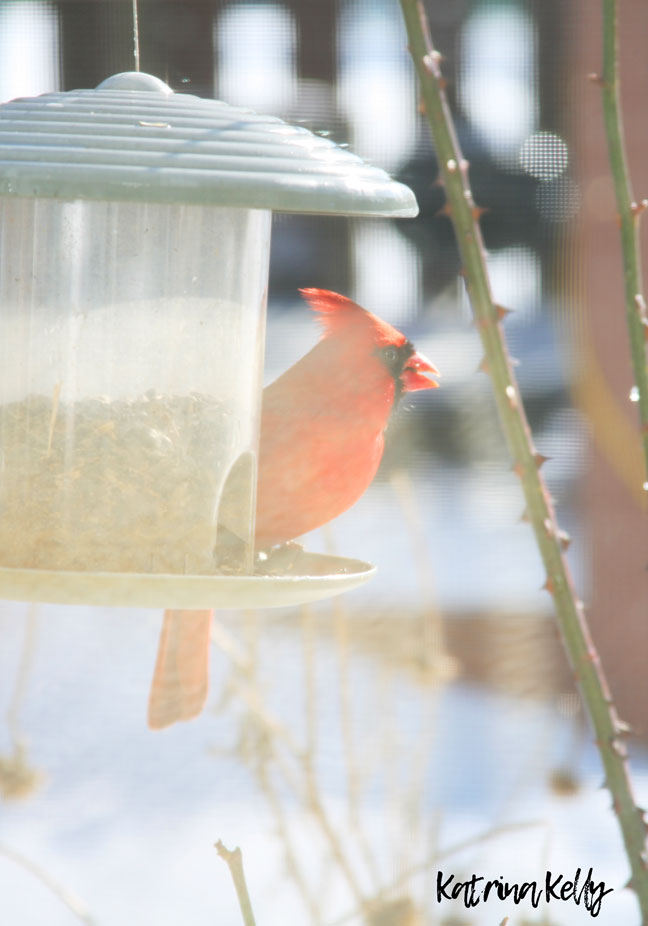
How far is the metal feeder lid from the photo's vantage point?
0.61 metres

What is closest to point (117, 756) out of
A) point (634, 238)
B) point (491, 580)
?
point (491, 580)

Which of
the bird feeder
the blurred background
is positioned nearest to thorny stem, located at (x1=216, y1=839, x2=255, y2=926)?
the bird feeder

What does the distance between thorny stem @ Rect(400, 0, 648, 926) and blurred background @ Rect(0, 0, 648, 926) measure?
156 centimetres

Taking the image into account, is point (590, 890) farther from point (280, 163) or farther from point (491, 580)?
point (491, 580)

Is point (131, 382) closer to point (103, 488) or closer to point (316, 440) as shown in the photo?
point (103, 488)

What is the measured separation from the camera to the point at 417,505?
114 inches

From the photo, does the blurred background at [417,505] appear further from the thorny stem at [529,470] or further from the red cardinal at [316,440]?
the thorny stem at [529,470]

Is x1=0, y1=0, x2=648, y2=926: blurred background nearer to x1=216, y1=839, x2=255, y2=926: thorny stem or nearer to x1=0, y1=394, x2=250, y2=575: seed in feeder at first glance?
x1=0, y1=394, x2=250, y2=575: seed in feeder

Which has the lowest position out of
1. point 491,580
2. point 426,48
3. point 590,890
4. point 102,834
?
point 102,834

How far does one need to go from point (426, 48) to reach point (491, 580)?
92.2 inches

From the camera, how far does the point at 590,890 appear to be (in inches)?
42.5

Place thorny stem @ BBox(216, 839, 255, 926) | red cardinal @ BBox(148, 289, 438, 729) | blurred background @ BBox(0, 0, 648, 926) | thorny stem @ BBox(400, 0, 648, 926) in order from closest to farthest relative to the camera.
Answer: thorny stem @ BBox(216, 839, 255, 926) → thorny stem @ BBox(400, 0, 648, 926) → red cardinal @ BBox(148, 289, 438, 729) → blurred background @ BBox(0, 0, 648, 926)

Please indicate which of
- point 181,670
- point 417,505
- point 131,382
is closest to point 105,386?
point 131,382

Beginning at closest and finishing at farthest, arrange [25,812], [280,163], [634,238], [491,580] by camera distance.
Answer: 1. [280,163]
2. [634,238]
3. [25,812]
4. [491,580]
